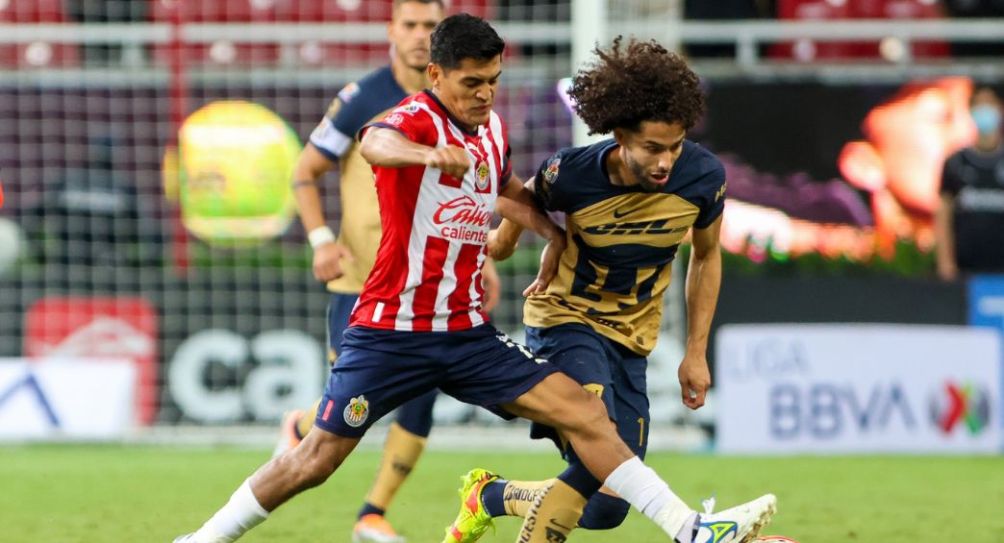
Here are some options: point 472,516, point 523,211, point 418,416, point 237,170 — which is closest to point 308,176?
point 418,416

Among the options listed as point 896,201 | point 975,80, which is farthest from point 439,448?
point 975,80

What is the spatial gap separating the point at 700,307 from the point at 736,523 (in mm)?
1024

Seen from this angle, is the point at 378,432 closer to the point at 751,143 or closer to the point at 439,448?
the point at 439,448

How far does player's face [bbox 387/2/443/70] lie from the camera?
6.97m

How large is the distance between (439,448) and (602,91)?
6305 mm

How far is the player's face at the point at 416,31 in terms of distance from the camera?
275 inches

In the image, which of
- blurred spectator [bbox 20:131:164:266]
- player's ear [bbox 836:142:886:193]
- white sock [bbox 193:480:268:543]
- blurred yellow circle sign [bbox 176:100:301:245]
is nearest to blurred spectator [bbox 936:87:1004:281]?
player's ear [bbox 836:142:886:193]

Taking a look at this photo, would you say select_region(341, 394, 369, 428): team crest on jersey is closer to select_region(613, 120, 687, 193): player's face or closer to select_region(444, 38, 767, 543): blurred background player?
select_region(444, 38, 767, 543): blurred background player

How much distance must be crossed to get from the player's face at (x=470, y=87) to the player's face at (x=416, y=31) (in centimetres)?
160

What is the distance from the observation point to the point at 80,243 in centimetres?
1231

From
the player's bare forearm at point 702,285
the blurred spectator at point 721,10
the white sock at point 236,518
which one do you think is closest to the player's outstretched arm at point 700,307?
the player's bare forearm at point 702,285

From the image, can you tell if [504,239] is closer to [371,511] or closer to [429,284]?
[429,284]

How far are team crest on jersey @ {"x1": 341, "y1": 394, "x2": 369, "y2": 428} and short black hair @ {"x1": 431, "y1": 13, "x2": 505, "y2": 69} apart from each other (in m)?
1.13

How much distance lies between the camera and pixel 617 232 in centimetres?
570
